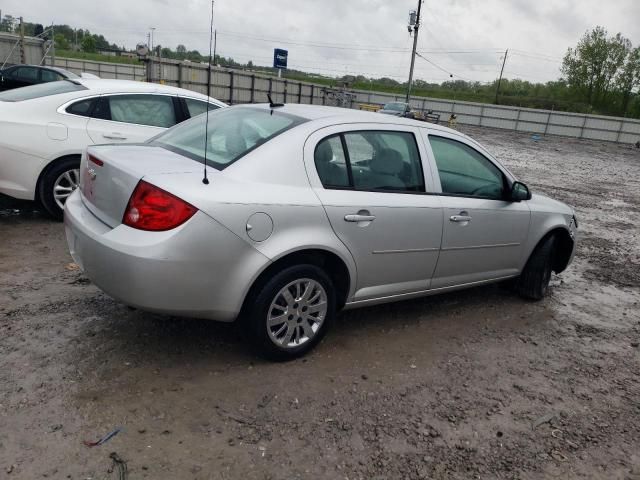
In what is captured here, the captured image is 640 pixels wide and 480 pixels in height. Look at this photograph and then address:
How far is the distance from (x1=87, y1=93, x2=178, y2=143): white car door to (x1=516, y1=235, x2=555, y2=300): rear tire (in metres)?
4.40

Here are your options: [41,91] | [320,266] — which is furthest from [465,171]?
[41,91]

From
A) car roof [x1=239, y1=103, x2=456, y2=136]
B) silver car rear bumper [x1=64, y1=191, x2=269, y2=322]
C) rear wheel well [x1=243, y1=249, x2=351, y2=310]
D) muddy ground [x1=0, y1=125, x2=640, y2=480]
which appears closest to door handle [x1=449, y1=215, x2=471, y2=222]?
car roof [x1=239, y1=103, x2=456, y2=136]

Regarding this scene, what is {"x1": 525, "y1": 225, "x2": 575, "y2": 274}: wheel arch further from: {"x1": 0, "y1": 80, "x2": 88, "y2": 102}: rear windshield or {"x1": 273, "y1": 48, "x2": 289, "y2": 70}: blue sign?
{"x1": 273, "y1": 48, "x2": 289, "y2": 70}: blue sign

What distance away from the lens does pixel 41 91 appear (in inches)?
239

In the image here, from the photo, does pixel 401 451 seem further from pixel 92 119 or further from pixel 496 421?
pixel 92 119

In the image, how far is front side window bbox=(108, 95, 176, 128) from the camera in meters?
6.23

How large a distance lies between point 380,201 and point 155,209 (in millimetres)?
1504

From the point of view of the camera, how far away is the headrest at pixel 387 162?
3842 millimetres

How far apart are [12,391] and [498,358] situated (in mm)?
3183

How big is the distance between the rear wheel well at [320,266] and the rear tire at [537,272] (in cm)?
226

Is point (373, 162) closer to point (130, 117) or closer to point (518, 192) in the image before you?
point (518, 192)

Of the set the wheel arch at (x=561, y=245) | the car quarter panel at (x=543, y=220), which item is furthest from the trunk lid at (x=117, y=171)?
the wheel arch at (x=561, y=245)

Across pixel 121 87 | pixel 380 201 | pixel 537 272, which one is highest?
pixel 121 87

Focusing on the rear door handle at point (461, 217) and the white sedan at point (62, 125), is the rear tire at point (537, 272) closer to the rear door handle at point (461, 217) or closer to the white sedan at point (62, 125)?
the rear door handle at point (461, 217)
